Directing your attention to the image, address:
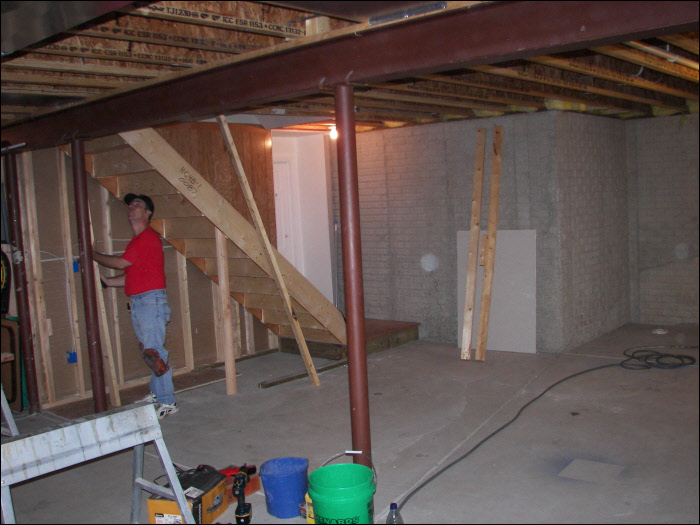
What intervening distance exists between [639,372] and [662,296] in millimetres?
2477

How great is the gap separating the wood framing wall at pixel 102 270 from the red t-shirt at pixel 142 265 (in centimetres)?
69

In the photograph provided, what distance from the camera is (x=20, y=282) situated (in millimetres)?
5457

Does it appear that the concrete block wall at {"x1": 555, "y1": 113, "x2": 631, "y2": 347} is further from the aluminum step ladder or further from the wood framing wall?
the aluminum step ladder

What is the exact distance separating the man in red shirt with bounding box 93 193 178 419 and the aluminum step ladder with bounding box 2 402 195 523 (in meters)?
2.00

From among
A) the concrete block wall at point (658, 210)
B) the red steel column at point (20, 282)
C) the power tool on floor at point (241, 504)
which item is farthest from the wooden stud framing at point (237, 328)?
the concrete block wall at point (658, 210)

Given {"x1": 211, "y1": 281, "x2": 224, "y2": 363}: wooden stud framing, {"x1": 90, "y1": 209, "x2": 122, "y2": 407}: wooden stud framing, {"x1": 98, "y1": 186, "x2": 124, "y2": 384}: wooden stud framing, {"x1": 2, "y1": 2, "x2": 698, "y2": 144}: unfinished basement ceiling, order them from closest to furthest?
{"x1": 2, "y1": 2, "x2": 698, "y2": 144}: unfinished basement ceiling → {"x1": 90, "y1": 209, "x2": 122, "y2": 407}: wooden stud framing → {"x1": 98, "y1": 186, "x2": 124, "y2": 384}: wooden stud framing → {"x1": 211, "y1": 281, "x2": 224, "y2": 363}: wooden stud framing

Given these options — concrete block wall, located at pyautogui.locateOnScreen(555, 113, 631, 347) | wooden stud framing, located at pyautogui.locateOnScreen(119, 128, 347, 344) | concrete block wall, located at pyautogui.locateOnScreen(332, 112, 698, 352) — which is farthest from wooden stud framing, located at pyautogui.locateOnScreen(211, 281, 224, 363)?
concrete block wall, located at pyautogui.locateOnScreen(555, 113, 631, 347)

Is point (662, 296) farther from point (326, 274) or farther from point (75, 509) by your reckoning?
point (75, 509)

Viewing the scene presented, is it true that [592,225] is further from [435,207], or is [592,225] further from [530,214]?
[435,207]

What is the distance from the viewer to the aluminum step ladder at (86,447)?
9.20 ft

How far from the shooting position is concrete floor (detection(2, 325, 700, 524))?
11.5 feet

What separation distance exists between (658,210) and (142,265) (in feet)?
20.3

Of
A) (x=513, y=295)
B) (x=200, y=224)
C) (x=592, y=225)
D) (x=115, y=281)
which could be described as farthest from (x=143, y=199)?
(x=592, y=225)

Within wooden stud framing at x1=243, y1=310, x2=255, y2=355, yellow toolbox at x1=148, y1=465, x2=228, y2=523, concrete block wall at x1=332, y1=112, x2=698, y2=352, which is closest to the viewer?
Result: yellow toolbox at x1=148, y1=465, x2=228, y2=523
